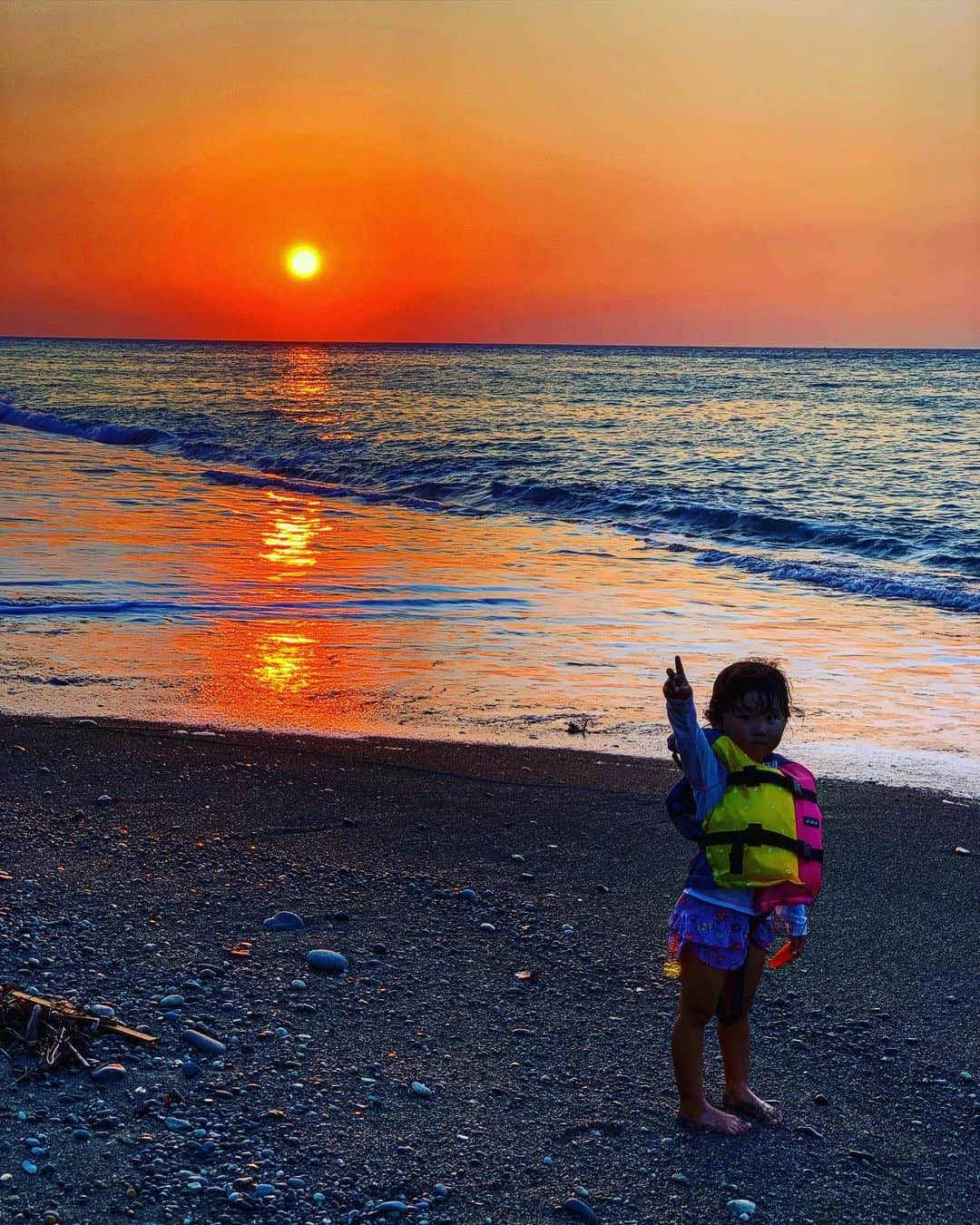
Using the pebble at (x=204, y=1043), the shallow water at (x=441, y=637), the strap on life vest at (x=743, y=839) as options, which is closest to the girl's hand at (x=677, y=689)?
the strap on life vest at (x=743, y=839)

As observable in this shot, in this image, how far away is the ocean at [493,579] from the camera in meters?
8.63

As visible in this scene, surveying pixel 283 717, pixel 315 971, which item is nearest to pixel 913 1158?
pixel 315 971

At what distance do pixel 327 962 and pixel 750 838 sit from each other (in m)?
1.73

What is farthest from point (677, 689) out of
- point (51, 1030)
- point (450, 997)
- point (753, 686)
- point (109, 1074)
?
point (51, 1030)

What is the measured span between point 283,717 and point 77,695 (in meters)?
1.50

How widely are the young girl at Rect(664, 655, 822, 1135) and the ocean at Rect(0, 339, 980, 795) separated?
12.3 ft

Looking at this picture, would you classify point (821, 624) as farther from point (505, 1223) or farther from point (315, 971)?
point (505, 1223)

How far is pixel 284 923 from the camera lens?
15.6ft

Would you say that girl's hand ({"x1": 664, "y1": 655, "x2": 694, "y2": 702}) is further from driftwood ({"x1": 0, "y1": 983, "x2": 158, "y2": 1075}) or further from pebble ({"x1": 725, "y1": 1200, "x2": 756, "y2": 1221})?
driftwood ({"x1": 0, "y1": 983, "x2": 158, "y2": 1075})

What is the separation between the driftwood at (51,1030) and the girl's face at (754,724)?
6.67 ft

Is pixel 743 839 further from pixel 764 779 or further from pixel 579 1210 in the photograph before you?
pixel 579 1210

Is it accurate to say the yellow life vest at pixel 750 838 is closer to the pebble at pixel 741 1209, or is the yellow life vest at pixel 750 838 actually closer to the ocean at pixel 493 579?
the pebble at pixel 741 1209

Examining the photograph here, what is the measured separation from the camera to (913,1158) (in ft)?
11.5

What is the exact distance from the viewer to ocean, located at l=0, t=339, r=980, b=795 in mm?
8633
